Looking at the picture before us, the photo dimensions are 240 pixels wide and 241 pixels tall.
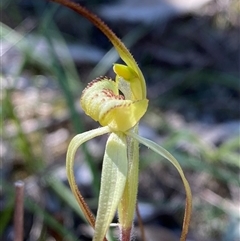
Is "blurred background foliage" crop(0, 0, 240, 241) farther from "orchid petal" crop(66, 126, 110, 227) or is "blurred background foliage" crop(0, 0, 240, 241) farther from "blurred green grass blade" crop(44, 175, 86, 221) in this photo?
"orchid petal" crop(66, 126, 110, 227)

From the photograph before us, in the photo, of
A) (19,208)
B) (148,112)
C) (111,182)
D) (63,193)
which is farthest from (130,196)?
(148,112)

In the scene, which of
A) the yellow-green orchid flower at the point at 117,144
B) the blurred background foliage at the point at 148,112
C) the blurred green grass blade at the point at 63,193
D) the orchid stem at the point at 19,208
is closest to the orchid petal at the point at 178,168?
the yellow-green orchid flower at the point at 117,144

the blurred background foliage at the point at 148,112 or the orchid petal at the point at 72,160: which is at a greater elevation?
the orchid petal at the point at 72,160

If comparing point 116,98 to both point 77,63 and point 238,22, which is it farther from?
point 238,22

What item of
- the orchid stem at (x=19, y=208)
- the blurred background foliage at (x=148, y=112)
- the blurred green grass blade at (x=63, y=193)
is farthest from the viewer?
the blurred background foliage at (x=148, y=112)

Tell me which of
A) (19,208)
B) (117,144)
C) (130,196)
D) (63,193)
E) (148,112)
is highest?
(117,144)

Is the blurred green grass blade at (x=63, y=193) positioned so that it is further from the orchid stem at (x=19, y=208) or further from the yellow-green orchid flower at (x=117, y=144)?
the yellow-green orchid flower at (x=117, y=144)

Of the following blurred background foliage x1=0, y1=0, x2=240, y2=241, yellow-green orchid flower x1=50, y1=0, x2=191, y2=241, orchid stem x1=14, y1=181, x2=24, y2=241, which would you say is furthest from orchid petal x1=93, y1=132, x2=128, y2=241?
blurred background foliage x1=0, y1=0, x2=240, y2=241

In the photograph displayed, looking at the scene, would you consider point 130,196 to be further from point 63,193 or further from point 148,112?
point 148,112
